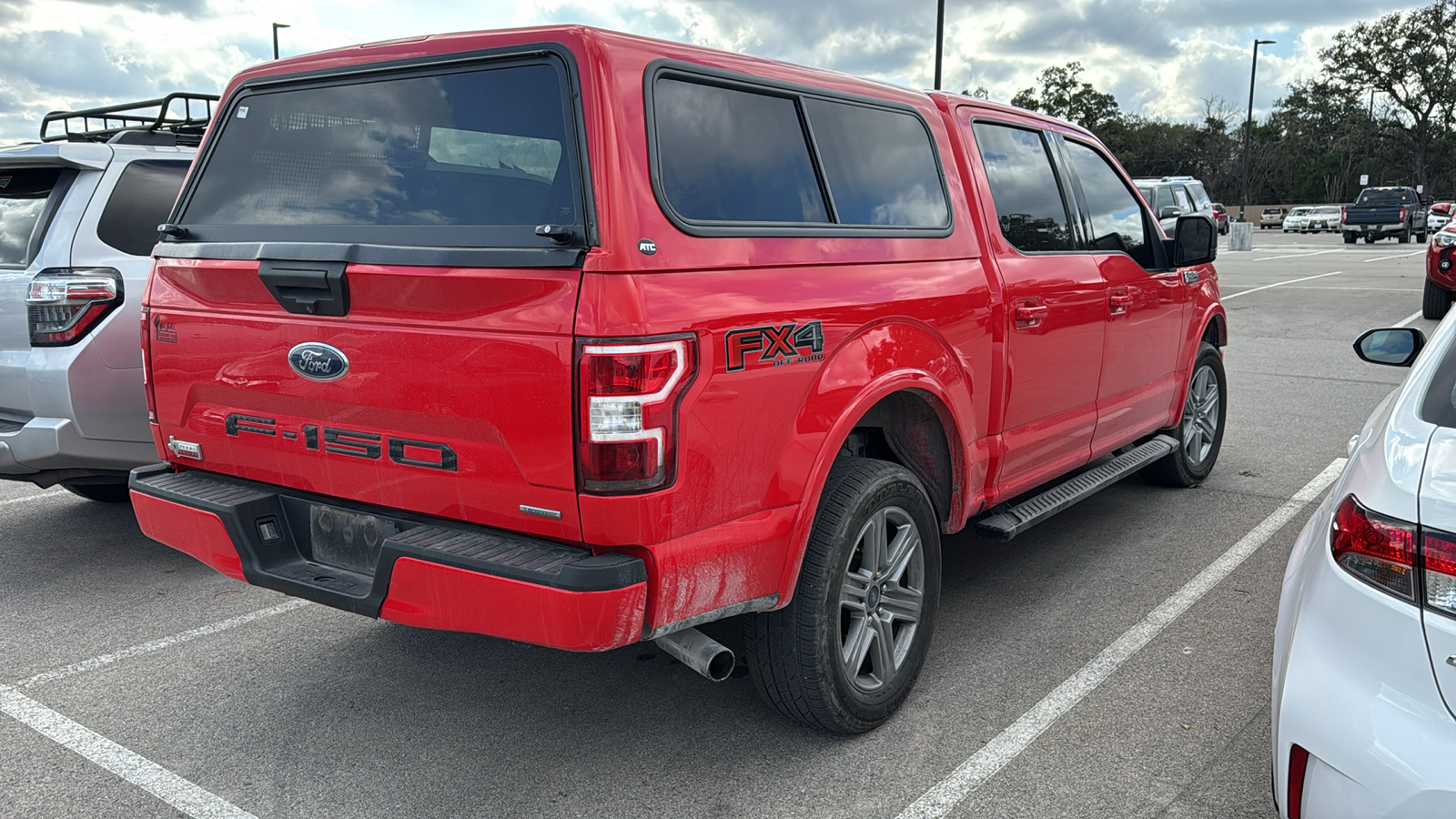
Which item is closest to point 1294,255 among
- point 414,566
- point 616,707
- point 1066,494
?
point 1066,494

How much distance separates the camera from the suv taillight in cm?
252

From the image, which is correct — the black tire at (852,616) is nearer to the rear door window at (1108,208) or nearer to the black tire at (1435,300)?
the rear door window at (1108,208)

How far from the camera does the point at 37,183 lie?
194 inches

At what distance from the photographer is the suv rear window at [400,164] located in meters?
2.74

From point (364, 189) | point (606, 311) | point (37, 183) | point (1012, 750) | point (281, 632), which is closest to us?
point (606, 311)

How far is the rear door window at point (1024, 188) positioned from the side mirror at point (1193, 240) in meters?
0.91

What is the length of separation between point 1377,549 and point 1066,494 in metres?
2.38

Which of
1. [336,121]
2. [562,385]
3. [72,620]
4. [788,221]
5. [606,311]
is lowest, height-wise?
[72,620]

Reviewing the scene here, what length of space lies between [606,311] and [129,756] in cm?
211

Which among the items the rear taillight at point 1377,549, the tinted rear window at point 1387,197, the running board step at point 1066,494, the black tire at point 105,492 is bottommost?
the black tire at point 105,492

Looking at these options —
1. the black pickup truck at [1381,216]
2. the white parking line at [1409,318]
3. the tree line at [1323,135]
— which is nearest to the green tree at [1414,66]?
the tree line at [1323,135]

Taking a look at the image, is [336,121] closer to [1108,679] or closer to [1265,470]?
[1108,679]

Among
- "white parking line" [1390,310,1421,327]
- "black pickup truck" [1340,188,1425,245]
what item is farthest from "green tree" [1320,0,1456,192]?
"white parking line" [1390,310,1421,327]

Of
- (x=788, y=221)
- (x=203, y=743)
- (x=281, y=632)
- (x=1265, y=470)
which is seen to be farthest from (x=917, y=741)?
(x=1265, y=470)
